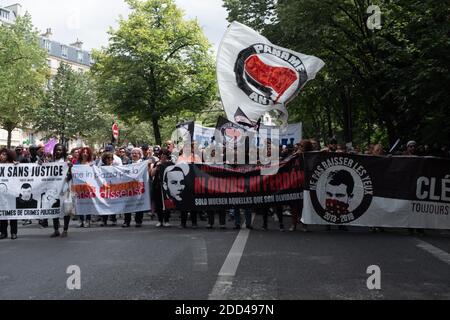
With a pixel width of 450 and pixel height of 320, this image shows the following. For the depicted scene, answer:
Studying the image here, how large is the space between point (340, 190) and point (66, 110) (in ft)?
162

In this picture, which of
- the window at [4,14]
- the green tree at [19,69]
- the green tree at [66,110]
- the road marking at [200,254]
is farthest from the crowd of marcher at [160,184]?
the window at [4,14]

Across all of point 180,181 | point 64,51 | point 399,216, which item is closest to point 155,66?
point 180,181

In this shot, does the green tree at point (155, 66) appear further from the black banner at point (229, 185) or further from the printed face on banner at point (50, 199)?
the printed face on banner at point (50, 199)

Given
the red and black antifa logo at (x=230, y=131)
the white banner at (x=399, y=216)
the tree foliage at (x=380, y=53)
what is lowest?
the white banner at (x=399, y=216)

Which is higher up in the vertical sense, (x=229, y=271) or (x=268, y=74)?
(x=268, y=74)

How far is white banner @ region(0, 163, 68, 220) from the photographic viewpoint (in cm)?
1013

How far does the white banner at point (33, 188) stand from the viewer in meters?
10.1

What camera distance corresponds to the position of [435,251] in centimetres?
788

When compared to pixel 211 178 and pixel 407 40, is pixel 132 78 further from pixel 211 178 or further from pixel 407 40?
pixel 211 178

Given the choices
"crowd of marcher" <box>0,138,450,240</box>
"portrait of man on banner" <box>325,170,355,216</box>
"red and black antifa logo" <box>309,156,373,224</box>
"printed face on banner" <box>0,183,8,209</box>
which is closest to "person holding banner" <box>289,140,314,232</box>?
"crowd of marcher" <box>0,138,450,240</box>

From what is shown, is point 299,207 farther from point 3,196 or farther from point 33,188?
point 3,196

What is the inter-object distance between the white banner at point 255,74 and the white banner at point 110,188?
11.8ft

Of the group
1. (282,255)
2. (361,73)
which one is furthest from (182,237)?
(361,73)
